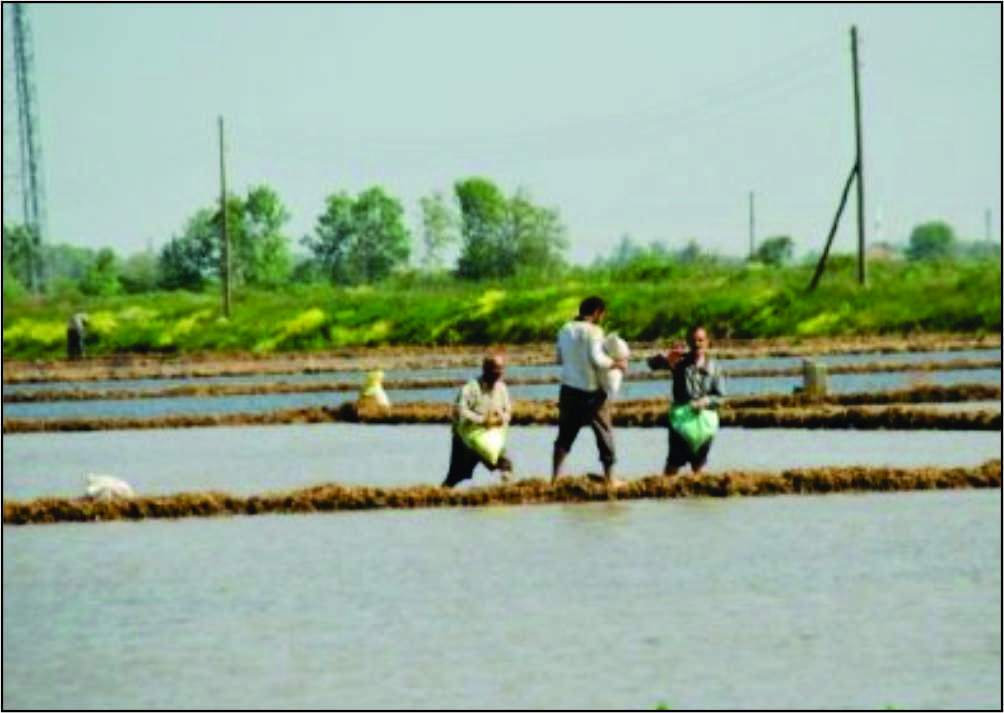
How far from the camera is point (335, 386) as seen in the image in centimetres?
3678

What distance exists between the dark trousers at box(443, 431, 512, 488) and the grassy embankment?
32327mm

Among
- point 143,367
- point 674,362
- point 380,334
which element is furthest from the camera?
point 380,334

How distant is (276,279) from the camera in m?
116

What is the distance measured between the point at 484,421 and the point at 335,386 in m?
19.9

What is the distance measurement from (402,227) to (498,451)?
339ft

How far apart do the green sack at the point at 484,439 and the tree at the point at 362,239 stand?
9876cm

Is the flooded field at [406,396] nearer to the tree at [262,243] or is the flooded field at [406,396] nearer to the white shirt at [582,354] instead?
the white shirt at [582,354]

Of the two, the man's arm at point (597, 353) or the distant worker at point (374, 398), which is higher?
the man's arm at point (597, 353)

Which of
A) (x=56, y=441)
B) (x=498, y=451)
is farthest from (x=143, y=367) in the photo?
(x=498, y=451)

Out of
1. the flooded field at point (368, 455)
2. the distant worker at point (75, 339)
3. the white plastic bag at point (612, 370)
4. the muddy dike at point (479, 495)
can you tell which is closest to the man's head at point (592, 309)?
the white plastic bag at point (612, 370)

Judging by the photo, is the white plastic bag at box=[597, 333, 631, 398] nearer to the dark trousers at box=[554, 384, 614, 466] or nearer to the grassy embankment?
the dark trousers at box=[554, 384, 614, 466]

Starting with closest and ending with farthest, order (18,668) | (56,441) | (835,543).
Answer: (18,668), (835,543), (56,441)

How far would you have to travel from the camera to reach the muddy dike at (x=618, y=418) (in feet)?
76.6

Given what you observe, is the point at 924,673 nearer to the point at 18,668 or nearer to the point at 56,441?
the point at 18,668
